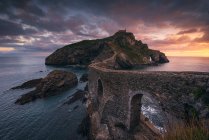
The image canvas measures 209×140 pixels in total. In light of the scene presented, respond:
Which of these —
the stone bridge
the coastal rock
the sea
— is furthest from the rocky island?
the coastal rock

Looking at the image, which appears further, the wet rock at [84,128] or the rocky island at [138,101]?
the wet rock at [84,128]

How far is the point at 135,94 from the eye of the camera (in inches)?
561

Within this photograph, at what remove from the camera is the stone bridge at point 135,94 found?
9.99 metres

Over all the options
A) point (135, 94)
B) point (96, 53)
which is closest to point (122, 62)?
point (96, 53)

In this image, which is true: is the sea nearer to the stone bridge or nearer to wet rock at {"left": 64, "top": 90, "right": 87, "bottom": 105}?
wet rock at {"left": 64, "top": 90, "right": 87, "bottom": 105}

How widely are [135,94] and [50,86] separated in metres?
27.6

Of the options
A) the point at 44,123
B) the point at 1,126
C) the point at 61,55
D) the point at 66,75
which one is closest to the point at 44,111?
the point at 44,123

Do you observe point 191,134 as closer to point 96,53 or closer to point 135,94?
point 135,94

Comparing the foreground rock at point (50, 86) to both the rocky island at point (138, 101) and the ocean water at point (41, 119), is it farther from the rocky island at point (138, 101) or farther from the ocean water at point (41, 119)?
the ocean water at point (41, 119)

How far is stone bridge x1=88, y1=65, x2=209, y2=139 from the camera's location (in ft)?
32.8

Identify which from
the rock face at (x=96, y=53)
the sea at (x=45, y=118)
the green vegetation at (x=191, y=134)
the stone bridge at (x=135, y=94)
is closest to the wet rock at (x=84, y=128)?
the sea at (x=45, y=118)

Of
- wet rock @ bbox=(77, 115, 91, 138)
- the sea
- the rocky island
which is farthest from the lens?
the sea

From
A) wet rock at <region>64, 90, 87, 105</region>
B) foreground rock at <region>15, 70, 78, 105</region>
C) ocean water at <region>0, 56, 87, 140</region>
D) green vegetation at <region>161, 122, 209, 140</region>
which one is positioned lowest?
ocean water at <region>0, 56, 87, 140</region>

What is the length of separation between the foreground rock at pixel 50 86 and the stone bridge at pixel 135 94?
16.1 metres
